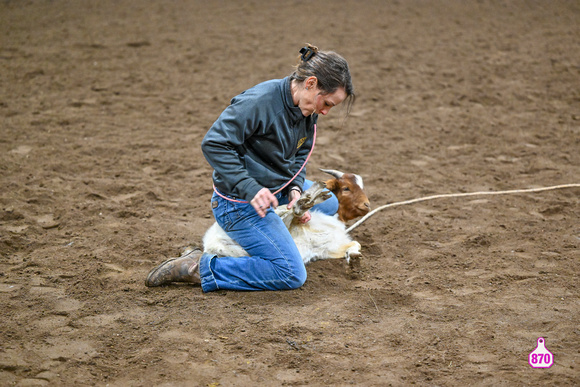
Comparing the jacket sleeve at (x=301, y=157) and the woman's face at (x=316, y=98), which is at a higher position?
the woman's face at (x=316, y=98)

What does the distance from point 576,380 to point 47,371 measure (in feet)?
8.05

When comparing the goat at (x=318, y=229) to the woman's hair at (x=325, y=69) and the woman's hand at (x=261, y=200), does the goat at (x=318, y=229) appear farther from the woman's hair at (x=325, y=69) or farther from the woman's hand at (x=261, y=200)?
the woman's hair at (x=325, y=69)

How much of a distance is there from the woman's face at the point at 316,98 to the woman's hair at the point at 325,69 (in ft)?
0.08

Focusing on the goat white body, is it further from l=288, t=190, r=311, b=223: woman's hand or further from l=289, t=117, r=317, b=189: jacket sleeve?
l=289, t=117, r=317, b=189: jacket sleeve

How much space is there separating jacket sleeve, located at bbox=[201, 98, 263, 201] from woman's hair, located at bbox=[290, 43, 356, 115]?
0.37 meters

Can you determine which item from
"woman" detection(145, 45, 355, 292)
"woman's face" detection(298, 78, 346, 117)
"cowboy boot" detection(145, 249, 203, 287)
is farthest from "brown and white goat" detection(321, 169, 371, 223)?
"cowboy boot" detection(145, 249, 203, 287)

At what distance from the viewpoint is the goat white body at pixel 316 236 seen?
379 cm

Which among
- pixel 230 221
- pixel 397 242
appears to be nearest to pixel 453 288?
pixel 397 242

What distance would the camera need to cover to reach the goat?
364cm

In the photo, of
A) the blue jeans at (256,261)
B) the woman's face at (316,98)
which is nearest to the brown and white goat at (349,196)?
the blue jeans at (256,261)

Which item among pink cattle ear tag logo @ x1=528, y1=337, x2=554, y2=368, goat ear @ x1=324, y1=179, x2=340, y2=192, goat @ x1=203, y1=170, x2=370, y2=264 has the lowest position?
pink cattle ear tag logo @ x1=528, y1=337, x2=554, y2=368

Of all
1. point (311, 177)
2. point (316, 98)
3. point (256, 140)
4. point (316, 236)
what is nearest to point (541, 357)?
point (316, 236)

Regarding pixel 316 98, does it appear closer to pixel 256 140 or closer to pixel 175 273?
pixel 256 140

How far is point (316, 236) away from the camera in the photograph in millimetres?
3912
